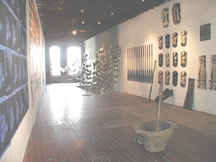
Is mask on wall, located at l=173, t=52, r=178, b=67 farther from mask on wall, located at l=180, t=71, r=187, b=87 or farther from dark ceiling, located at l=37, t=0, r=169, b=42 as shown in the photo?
dark ceiling, located at l=37, t=0, r=169, b=42

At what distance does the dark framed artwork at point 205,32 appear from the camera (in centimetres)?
539

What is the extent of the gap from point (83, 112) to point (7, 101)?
4.08 meters

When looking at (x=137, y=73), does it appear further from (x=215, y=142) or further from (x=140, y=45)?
(x=215, y=142)

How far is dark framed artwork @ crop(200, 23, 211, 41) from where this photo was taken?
5.39 meters

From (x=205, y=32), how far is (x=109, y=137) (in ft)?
12.8

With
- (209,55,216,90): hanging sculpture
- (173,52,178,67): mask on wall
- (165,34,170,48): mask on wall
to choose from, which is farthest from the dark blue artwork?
(165,34,170,48): mask on wall

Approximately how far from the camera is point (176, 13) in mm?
6457

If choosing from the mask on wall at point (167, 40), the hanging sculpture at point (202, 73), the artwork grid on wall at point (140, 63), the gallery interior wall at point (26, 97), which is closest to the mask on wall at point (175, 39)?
the mask on wall at point (167, 40)

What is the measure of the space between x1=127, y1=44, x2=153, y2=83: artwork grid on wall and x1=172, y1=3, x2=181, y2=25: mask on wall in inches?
60.2

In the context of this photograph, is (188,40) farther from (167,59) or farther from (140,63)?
(140,63)

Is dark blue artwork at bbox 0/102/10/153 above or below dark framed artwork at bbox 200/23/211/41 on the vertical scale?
below

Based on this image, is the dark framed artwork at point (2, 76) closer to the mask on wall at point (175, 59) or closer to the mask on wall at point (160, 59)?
the mask on wall at point (175, 59)

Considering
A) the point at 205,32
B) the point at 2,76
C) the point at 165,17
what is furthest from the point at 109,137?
the point at 165,17

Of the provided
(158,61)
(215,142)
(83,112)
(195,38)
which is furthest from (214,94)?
(83,112)
